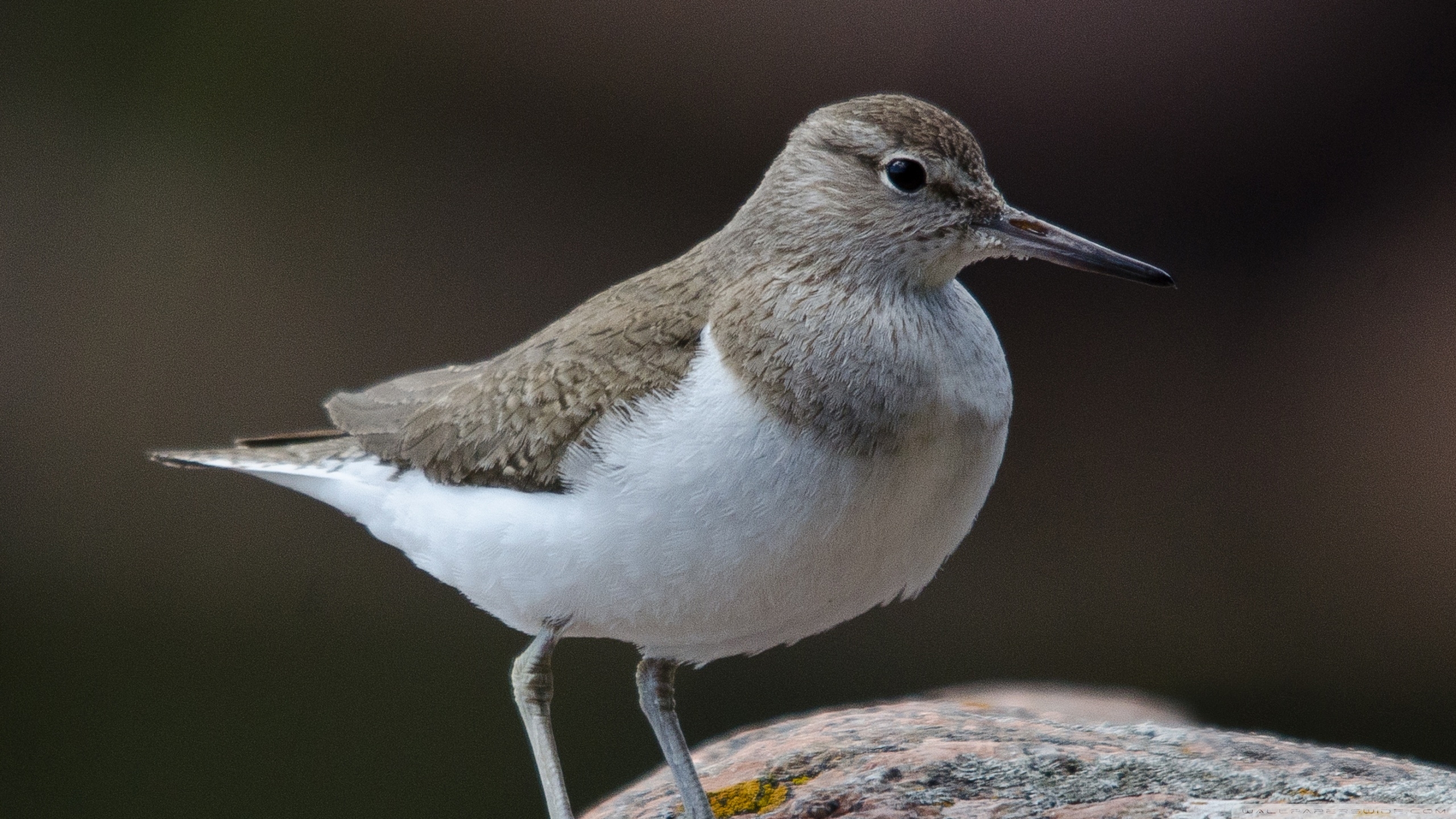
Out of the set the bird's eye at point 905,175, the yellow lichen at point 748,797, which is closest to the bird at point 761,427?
the bird's eye at point 905,175

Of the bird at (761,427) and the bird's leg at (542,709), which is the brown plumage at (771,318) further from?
the bird's leg at (542,709)

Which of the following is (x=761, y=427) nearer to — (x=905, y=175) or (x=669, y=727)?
(x=905, y=175)

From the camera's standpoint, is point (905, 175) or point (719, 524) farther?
point (905, 175)

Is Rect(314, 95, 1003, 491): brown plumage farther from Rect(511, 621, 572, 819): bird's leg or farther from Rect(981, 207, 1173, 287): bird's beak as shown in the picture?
Rect(511, 621, 572, 819): bird's leg

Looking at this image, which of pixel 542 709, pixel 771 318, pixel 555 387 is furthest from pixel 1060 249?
pixel 542 709

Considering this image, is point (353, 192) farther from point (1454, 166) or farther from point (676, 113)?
point (1454, 166)

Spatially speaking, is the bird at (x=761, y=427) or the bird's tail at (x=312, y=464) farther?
the bird's tail at (x=312, y=464)

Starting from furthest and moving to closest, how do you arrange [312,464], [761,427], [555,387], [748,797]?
[312,464] → [748,797] → [555,387] → [761,427]
